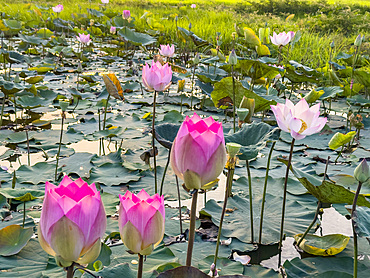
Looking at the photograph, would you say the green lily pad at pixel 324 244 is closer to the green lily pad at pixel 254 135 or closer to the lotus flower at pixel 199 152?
the green lily pad at pixel 254 135

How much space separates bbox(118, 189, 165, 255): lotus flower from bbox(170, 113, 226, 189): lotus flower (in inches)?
3.4

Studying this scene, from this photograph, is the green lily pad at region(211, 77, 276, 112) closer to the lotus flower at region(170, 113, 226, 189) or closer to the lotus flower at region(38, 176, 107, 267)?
the lotus flower at region(170, 113, 226, 189)

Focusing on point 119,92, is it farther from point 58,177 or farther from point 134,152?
point 58,177

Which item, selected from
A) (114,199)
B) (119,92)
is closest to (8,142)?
(119,92)

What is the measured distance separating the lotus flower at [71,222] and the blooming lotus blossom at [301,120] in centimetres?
69

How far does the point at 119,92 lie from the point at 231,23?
5402 millimetres

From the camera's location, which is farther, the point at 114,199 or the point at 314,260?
the point at 114,199

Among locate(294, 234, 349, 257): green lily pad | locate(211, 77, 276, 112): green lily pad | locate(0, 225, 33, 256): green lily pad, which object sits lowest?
locate(294, 234, 349, 257): green lily pad

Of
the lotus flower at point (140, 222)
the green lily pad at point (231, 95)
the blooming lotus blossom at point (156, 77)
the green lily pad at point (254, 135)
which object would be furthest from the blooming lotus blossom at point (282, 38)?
the lotus flower at point (140, 222)

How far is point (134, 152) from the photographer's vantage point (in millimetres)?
2113

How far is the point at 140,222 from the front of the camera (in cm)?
60

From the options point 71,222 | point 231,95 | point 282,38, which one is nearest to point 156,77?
point 231,95

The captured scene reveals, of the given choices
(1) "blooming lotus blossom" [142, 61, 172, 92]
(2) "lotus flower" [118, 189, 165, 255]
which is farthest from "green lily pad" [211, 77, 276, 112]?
(2) "lotus flower" [118, 189, 165, 255]

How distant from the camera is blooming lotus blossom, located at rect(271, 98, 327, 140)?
1074mm
